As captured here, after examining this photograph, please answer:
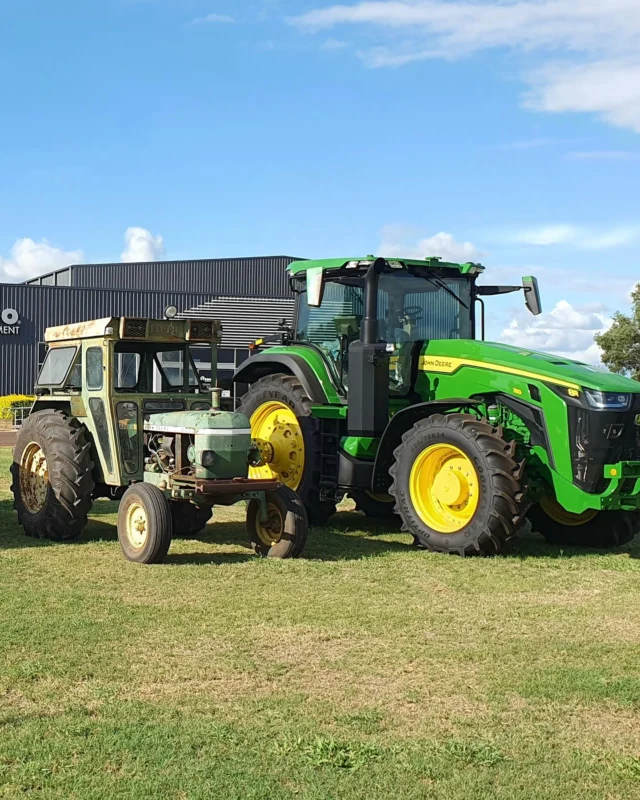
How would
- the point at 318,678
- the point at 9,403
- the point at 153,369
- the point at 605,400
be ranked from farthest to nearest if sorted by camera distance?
the point at 9,403 → the point at 153,369 → the point at 605,400 → the point at 318,678

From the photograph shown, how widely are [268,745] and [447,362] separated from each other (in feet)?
19.3

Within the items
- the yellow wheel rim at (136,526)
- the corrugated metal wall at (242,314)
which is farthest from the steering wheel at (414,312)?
the corrugated metal wall at (242,314)

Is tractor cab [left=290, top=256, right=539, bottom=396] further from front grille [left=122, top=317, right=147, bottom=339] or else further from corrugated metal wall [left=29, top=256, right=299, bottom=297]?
corrugated metal wall [left=29, top=256, right=299, bottom=297]

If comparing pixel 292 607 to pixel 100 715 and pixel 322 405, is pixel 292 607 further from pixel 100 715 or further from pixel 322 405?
pixel 322 405

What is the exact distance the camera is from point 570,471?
8.80 m

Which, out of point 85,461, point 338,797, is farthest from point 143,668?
point 85,461

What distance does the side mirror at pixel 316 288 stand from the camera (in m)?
9.37

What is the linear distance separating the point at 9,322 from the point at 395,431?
3275cm

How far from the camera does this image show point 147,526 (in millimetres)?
8344

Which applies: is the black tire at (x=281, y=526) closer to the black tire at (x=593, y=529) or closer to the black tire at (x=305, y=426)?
the black tire at (x=305, y=426)

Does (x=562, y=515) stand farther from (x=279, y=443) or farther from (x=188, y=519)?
(x=188, y=519)

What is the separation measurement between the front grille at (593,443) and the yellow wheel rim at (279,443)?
9.25ft

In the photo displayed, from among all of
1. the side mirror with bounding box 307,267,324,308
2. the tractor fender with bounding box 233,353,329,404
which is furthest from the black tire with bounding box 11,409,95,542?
the side mirror with bounding box 307,267,324,308

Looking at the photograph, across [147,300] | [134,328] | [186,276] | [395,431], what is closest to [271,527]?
[395,431]
